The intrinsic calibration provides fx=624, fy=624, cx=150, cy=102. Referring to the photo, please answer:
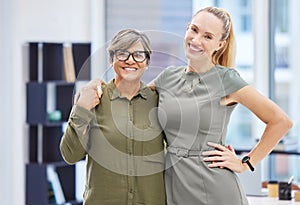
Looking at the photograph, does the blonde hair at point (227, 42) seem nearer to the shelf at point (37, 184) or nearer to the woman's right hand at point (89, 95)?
the woman's right hand at point (89, 95)

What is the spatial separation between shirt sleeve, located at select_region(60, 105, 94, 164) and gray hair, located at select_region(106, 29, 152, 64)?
0.63ft

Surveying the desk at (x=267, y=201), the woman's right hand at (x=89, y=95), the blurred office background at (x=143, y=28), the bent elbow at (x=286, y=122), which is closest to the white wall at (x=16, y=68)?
the blurred office background at (x=143, y=28)

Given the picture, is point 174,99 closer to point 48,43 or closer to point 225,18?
point 225,18

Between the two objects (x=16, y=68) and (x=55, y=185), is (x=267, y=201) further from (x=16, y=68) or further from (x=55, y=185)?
(x=16, y=68)

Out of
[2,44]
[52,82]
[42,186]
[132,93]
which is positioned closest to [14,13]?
[2,44]

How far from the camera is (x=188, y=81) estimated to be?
6.63 feet

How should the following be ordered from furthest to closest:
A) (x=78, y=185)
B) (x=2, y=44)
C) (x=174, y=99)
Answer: (x=78, y=185), (x=2, y=44), (x=174, y=99)

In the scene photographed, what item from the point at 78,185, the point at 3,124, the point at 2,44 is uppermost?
the point at 2,44

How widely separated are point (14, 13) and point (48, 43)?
0.37 m

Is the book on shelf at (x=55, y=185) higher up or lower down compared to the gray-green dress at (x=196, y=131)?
lower down

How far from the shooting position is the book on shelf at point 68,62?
5246 millimetres

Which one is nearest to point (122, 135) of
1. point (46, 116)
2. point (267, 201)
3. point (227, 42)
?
point (227, 42)

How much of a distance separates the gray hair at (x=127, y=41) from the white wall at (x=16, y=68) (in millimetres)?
3243

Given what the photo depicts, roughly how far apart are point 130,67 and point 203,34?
257 mm
